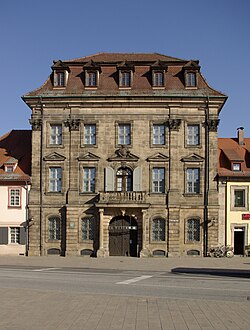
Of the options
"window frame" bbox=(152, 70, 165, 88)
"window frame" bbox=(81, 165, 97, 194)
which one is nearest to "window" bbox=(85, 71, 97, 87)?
"window frame" bbox=(152, 70, 165, 88)

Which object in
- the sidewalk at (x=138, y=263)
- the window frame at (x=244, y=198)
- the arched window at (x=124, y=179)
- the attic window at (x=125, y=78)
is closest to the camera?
the sidewalk at (x=138, y=263)

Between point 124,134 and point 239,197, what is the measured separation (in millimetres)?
10294

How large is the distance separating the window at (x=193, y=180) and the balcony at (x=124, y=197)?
12.3 ft

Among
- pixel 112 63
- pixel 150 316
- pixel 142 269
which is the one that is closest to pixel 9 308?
pixel 150 316

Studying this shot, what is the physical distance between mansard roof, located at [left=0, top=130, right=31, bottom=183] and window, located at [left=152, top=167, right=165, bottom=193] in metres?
9.97

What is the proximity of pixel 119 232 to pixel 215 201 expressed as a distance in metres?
7.81

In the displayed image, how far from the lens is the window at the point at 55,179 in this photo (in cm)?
4303

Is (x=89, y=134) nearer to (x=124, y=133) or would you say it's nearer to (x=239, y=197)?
(x=124, y=133)

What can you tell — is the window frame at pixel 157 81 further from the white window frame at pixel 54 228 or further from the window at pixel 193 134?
the white window frame at pixel 54 228

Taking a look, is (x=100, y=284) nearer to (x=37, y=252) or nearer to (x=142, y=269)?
(x=142, y=269)

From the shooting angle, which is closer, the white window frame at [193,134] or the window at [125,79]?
the white window frame at [193,134]

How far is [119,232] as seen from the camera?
1667 inches

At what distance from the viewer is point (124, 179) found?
42500 mm

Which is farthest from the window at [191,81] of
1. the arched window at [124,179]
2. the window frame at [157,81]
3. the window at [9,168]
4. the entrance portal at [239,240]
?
the window at [9,168]
